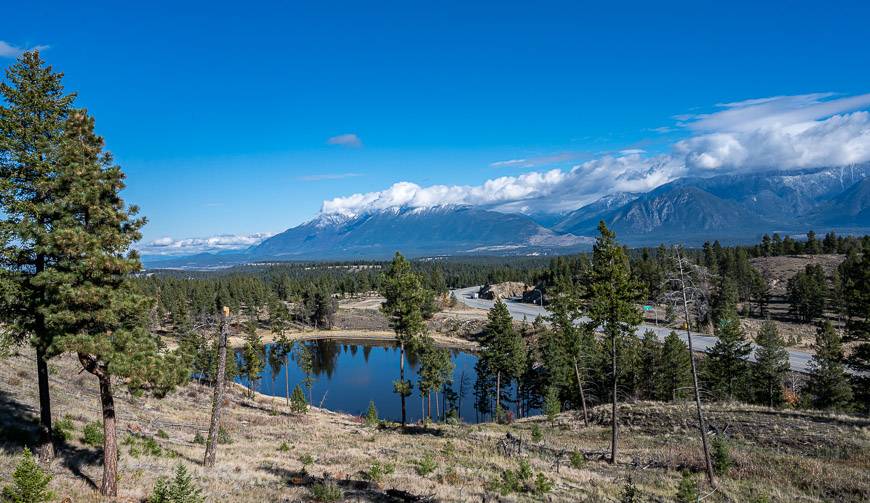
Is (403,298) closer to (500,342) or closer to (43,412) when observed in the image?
(500,342)

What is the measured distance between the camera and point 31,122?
1562 cm

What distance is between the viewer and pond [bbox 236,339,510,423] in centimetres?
7338

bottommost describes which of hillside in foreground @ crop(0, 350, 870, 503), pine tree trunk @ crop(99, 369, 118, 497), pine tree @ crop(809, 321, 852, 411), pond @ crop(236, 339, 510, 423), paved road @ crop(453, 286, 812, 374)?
pond @ crop(236, 339, 510, 423)

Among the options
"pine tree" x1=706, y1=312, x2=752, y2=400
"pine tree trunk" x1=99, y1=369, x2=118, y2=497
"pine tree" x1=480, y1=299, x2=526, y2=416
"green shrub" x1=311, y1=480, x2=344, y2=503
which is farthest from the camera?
"pine tree" x1=480, y1=299, x2=526, y2=416

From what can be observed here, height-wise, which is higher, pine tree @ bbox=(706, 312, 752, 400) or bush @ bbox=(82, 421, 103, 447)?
bush @ bbox=(82, 421, 103, 447)

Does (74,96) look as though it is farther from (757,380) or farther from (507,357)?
(757,380)

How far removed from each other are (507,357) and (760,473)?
3200cm

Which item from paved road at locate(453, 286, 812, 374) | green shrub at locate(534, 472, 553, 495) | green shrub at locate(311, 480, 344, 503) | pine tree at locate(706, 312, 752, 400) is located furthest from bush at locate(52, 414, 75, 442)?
paved road at locate(453, 286, 812, 374)

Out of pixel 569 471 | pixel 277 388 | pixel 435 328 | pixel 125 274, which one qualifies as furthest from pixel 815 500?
pixel 435 328

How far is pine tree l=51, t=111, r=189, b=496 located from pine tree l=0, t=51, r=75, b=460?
50cm

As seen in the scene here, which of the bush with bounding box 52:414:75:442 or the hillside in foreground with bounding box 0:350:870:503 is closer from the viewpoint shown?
the hillside in foreground with bounding box 0:350:870:503

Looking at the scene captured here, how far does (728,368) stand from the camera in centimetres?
5247

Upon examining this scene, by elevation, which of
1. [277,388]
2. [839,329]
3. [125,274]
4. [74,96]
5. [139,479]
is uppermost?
[74,96]

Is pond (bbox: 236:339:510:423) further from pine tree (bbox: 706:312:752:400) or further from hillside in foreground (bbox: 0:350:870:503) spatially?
pine tree (bbox: 706:312:752:400)
